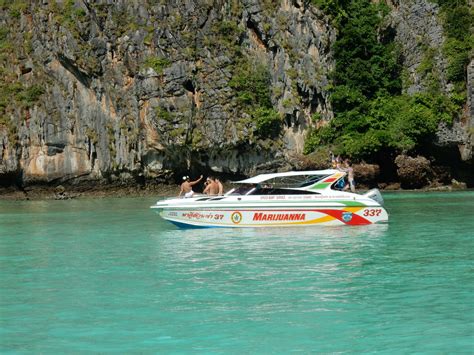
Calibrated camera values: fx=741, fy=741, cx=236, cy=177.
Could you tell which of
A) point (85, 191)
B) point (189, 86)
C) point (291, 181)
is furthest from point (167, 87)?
point (291, 181)

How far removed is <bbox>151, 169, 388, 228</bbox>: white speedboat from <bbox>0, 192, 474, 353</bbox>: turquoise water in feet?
2.44

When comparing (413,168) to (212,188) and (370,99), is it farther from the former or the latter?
(212,188)

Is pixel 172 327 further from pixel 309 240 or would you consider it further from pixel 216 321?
pixel 309 240

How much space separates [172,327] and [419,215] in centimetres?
1874

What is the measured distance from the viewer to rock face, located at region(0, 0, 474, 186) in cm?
5066

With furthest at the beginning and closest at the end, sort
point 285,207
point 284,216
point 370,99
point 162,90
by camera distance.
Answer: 1. point 370,99
2. point 162,90
3. point 284,216
4. point 285,207

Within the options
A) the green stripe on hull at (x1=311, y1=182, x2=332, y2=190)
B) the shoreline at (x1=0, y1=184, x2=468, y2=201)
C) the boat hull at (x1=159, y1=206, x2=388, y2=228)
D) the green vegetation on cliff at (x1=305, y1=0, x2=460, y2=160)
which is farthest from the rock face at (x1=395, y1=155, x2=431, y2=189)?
the green stripe on hull at (x1=311, y1=182, x2=332, y2=190)

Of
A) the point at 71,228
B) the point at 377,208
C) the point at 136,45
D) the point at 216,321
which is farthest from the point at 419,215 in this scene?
the point at 136,45

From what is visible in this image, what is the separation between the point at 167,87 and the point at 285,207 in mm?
29464

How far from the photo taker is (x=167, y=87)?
5056 centimetres

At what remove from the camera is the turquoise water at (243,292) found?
9695mm

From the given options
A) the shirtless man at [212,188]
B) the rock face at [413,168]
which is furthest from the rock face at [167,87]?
the shirtless man at [212,188]

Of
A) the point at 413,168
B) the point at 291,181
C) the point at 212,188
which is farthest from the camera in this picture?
the point at 413,168

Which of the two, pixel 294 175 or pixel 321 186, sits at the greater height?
pixel 294 175
